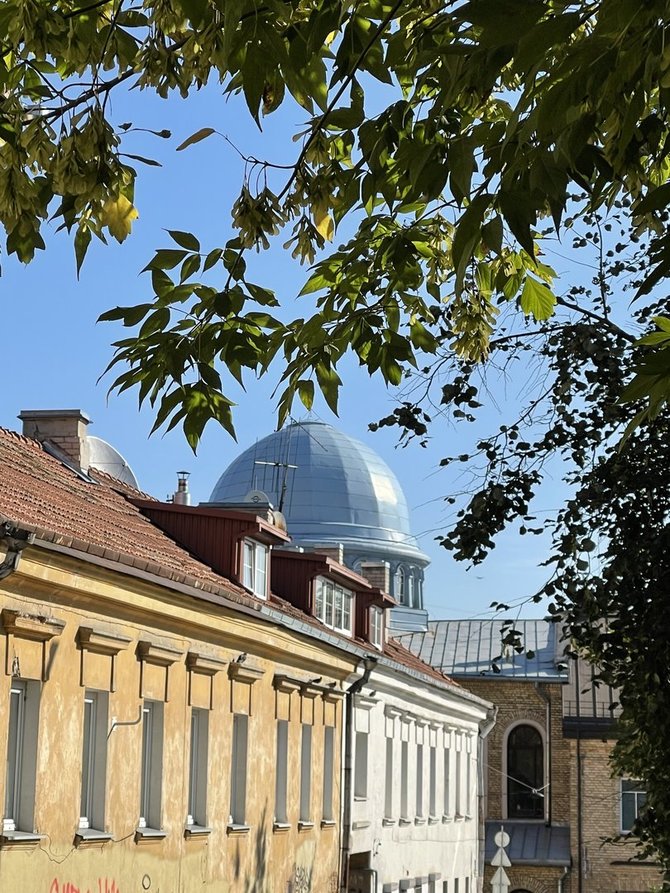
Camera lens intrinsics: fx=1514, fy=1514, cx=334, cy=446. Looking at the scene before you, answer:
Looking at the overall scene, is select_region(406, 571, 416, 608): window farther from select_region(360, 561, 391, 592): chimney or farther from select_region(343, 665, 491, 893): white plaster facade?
select_region(360, 561, 391, 592): chimney

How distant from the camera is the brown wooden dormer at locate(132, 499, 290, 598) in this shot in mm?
23656

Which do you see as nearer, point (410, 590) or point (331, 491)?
point (331, 491)

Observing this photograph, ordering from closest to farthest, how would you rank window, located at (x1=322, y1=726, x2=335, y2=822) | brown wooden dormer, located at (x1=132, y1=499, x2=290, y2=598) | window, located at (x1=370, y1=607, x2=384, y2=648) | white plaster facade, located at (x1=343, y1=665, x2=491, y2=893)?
brown wooden dormer, located at (x1=132, y1=499, x2=290, y2=598) < window, located at (x1=322, y1=726, x2=335, y2=822) < white plaster facade, located at (x1=343, y1=665, x2=491, y2=893) < window, located at (x1=370, y1=607, x2=384, y2=648)

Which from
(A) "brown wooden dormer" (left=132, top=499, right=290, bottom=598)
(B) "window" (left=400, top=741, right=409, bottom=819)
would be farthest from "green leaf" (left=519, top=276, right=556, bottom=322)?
(B) "window" (left=400, top=741, right=409, bottom=819)

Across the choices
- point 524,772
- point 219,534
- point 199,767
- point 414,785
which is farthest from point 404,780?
point 524,772

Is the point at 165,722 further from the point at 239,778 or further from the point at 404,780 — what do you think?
the point at 404,780

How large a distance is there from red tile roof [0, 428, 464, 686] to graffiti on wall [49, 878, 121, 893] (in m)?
3.29

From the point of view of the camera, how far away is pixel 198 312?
5.90 m

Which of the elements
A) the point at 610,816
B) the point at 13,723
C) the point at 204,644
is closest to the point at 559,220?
the point at 13,723

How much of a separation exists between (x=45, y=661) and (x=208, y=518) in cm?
903

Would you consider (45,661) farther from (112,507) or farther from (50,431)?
(50,431)

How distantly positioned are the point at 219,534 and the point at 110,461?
618 cm

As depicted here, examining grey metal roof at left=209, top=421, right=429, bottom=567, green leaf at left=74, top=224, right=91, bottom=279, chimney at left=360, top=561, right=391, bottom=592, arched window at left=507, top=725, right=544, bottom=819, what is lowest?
arched window at left=507, top=725, right=544, bottom=819

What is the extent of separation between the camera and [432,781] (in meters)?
35.7
